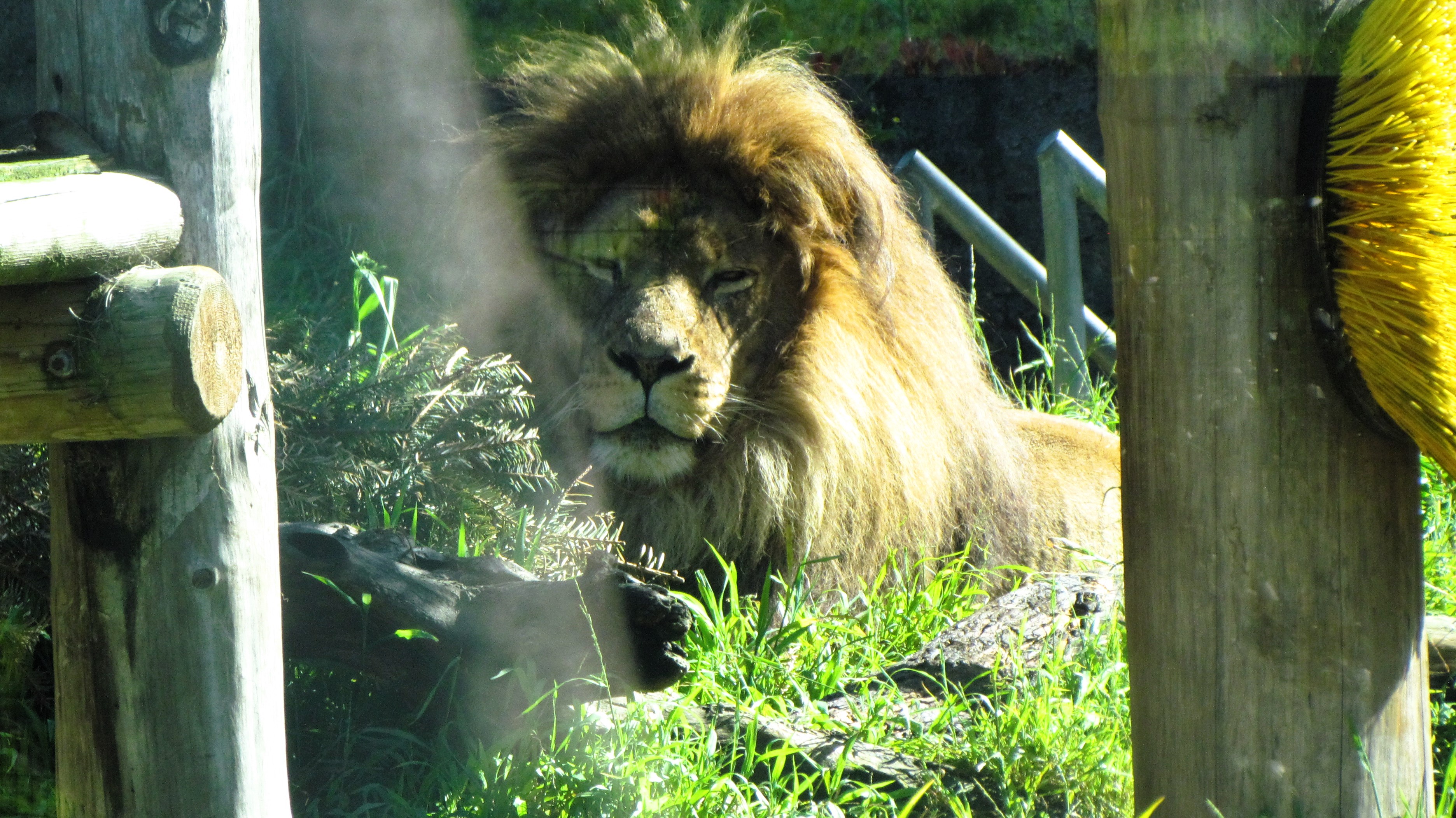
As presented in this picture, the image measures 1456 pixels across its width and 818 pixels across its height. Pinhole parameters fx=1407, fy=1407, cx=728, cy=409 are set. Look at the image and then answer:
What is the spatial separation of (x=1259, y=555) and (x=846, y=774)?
3.19ft

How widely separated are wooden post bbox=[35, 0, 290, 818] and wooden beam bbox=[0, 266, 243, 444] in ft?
0.44

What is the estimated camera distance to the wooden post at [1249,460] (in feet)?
6.87

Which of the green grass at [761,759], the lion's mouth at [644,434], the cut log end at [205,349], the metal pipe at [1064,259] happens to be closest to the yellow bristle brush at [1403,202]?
the green grass at [761,759]

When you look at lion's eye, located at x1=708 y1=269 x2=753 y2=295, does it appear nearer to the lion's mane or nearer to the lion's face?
the lion's face

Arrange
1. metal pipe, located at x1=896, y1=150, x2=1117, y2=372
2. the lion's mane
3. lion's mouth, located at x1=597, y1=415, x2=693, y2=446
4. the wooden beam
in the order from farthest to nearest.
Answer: metal pipe, located at x1=896, y1=150, x2=1117, y2=372
the lion's mane
lion's mouth, located at x1=597, y1=415, x2=693, y2=446
the wooden beam

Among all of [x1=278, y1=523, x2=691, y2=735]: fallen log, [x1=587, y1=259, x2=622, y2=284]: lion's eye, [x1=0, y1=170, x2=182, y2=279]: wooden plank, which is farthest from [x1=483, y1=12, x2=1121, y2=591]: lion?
[x1=0, y1=170, x2=182, y2=279]: wooden plank

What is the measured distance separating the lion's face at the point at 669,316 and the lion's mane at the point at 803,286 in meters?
0.07

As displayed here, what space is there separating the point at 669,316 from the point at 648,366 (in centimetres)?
13

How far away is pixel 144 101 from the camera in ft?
6.80

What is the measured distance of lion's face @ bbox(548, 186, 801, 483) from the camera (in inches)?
133

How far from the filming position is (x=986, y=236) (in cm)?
606

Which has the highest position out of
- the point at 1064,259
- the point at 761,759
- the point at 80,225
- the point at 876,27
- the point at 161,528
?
the point at 876,27

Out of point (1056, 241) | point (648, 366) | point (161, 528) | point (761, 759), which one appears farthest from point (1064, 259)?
point (161, 528)

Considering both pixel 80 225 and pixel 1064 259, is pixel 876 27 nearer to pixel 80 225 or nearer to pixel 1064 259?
pixel 1064 259
